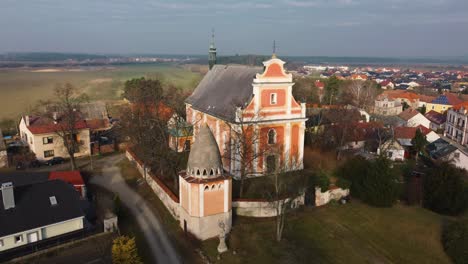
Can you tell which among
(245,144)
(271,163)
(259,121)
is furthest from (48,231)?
(271,163)

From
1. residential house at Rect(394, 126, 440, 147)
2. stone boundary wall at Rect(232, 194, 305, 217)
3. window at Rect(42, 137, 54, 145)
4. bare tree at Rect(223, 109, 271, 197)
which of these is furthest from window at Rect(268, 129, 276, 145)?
window at Rect(42, 137, 54, 145)

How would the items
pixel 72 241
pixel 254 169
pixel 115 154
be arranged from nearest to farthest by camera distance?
pixel 72 241 → pixel 254 169 → pixel 115 154

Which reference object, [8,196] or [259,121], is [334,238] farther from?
[8,196]

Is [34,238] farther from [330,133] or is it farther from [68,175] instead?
[330,133]

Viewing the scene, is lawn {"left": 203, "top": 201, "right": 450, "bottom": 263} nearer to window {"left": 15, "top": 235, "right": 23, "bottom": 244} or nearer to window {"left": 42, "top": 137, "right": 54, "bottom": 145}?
window {"left": 15, "top": 235, "right": 23, "bottom": 244}

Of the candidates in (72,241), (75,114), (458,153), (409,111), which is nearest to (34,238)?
(72,241)
